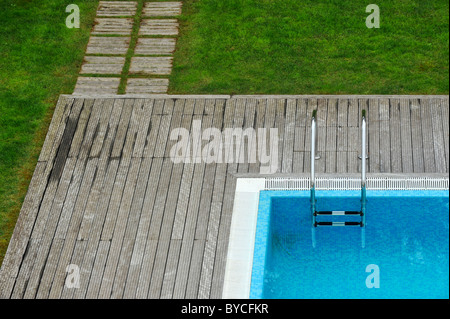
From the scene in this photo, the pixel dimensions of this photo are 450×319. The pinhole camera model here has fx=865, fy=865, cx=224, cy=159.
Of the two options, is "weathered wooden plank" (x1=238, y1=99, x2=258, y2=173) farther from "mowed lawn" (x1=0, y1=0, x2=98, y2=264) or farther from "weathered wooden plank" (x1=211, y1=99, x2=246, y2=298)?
"mowed lawn" (x1=0, y1=0, x2=98, y2=264)

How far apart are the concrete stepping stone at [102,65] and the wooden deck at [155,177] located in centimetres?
73

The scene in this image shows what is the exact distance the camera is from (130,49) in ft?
45.1

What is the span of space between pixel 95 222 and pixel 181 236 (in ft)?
3.76

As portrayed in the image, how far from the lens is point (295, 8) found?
46.4ft

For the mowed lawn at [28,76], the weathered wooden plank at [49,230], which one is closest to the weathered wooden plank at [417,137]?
the weathered wooden plank at [49,230]

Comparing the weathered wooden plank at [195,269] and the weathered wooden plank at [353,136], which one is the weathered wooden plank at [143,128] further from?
the weathered wooden plank at [353,136]

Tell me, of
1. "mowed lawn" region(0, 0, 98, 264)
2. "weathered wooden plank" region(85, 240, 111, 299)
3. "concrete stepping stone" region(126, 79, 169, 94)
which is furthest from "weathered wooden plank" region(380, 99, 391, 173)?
"mowed lawn" region(0, 0, 98, 264)

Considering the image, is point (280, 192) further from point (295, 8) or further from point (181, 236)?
point (295, 8)

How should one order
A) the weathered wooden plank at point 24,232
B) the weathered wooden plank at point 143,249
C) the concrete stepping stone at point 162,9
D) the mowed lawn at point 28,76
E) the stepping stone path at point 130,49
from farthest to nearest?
the concrete stepping stone at point 162,9 < the stepping stone path at point 130,49 < the mowed lawn at point 28,76 < the weathered wooden plank at point 24,232 < the weathered wooden plank at point 143,249

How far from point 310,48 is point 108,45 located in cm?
322

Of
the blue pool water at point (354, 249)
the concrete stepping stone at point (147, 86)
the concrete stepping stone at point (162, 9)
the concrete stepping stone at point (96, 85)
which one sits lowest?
the blue pool water at point (354, 249)

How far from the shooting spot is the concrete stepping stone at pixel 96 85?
1300cm

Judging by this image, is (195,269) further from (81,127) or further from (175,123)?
(81,127)
